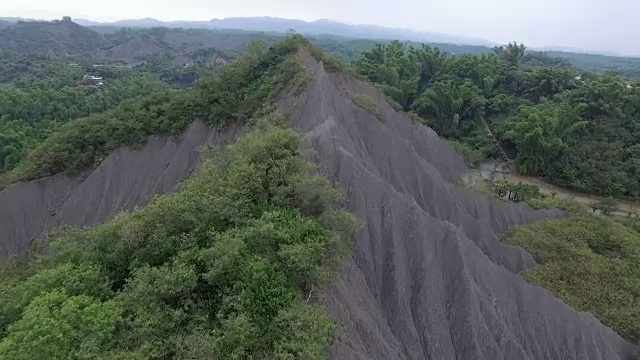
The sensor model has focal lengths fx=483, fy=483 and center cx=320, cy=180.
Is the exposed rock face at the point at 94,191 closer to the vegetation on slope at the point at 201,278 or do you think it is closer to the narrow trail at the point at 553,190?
the vegetation on slope at the point at 201,278

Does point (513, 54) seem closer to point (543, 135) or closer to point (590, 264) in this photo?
point (543, 135)

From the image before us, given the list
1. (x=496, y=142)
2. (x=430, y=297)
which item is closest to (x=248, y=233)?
(x=430, y=297)

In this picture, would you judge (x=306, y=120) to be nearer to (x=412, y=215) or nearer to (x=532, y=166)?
(x=412, y=215)

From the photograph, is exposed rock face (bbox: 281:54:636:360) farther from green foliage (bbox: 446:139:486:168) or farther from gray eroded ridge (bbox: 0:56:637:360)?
green foliage (bbox: 446:139:486:168)

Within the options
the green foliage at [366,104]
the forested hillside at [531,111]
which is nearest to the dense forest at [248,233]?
the forested hillside at [531,111]

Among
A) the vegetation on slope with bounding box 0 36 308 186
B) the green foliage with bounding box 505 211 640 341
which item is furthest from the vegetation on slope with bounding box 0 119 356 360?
the green foliage with bounding box 505 211 640 341

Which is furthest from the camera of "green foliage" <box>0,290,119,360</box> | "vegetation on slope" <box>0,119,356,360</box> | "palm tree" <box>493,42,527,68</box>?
"palm tree" <box>493,42,527,68</box>
